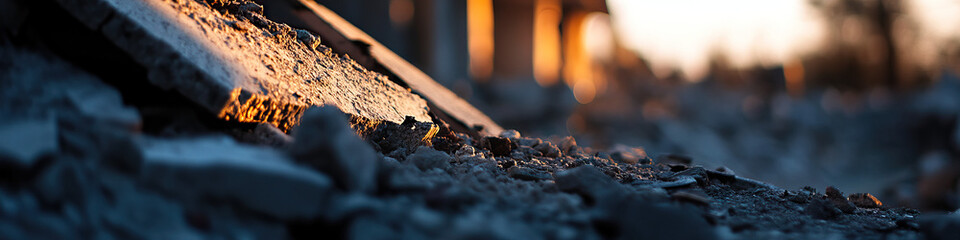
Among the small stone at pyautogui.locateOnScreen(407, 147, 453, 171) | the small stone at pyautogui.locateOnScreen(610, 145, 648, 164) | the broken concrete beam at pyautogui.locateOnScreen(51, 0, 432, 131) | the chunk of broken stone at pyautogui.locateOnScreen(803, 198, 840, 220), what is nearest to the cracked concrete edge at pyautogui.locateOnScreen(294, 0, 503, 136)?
the broken concrete beam at pyautogui.locateOnScreen(51, 0, 432, 131)

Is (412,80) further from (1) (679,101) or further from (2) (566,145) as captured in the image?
(1) (679,101)

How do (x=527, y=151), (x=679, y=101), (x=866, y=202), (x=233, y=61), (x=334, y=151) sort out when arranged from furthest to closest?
(x=679, y=101) < (x=527, y=151) < (x=866, y=202) < (x=233, y=61) < (x=334, y=151)

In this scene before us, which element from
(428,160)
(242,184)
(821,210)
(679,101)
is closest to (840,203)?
(821,210)

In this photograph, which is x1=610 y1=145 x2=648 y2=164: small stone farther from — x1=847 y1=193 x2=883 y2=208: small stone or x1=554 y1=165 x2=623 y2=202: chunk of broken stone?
x1=554 y1=165 x2=623 y2=202: chunk of broken stone

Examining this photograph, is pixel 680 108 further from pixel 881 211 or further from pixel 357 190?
pixel 357 190

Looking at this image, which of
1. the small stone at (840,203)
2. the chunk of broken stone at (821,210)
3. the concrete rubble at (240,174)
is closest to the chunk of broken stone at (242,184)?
the concrete rubble at (240,174)
